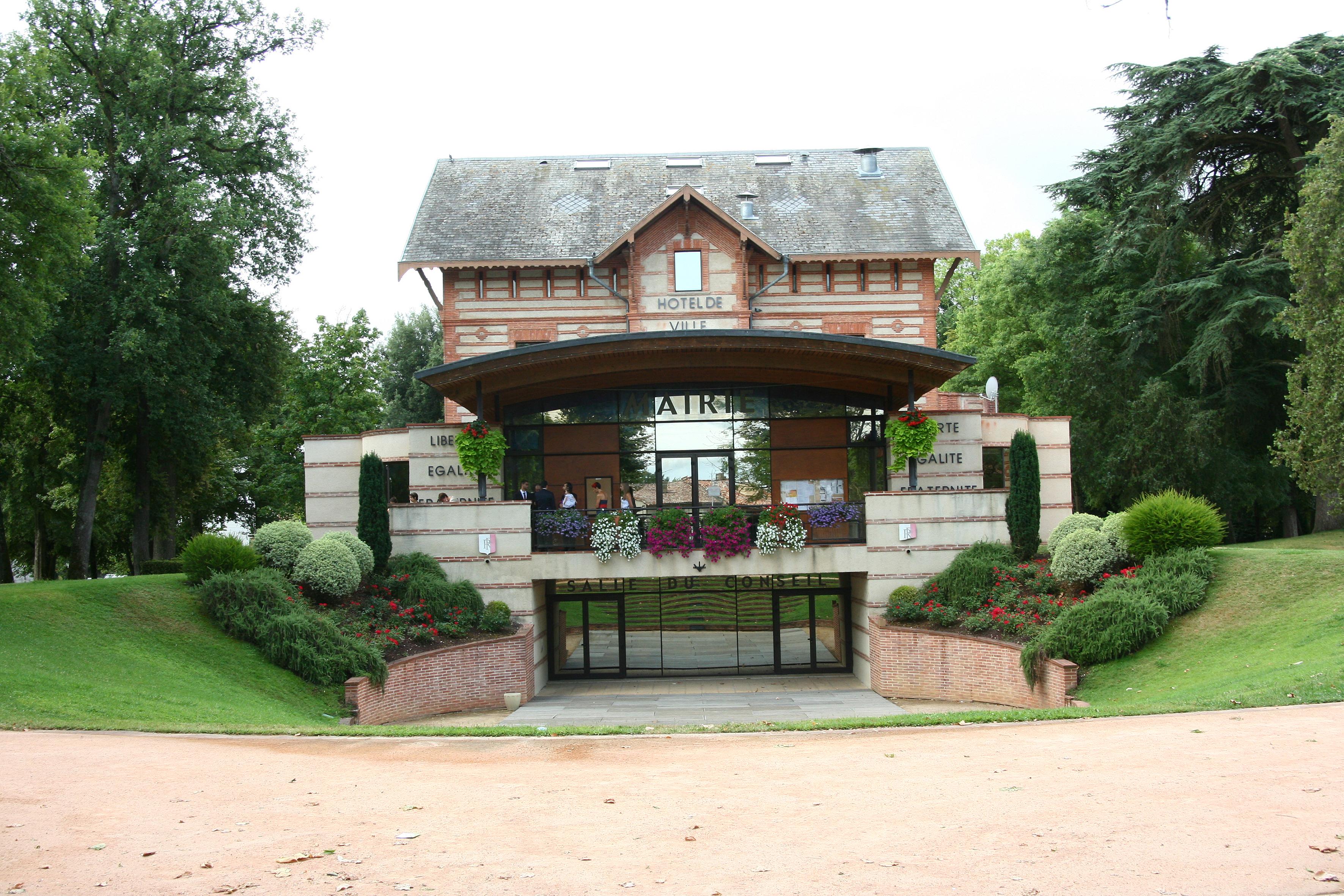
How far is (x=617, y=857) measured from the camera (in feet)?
25.0

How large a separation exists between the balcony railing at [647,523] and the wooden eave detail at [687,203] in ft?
23.5

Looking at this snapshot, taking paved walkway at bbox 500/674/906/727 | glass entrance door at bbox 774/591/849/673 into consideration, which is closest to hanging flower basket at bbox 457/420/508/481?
paved walkway at bbox 500/674/906/727

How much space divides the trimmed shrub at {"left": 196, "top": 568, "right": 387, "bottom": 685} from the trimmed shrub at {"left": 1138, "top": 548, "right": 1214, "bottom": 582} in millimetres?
14435

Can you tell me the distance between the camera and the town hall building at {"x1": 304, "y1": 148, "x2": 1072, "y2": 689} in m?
23.5

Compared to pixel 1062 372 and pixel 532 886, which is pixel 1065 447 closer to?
pixel 1062 372

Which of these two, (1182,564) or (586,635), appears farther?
(586,635)

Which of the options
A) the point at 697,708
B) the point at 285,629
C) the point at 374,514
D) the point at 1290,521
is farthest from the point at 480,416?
the point at 1290,521

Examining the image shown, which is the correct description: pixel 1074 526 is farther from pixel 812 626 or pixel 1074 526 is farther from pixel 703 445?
pixel 703 445

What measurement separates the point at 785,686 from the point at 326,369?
86.2ft

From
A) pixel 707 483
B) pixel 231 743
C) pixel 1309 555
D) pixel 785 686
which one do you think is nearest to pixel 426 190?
pixel 707 483

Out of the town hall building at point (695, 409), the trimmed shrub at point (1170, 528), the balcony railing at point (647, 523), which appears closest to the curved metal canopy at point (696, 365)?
the town hall building at point (695, 409)

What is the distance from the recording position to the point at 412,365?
61.8m

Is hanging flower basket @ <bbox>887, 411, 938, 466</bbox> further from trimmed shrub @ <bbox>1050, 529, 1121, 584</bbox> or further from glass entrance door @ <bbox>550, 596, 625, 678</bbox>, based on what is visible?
glass entrance door @ <bbox>550, 596, 625, 678</bbox>

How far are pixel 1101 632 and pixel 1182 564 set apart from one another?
2.88 metres
